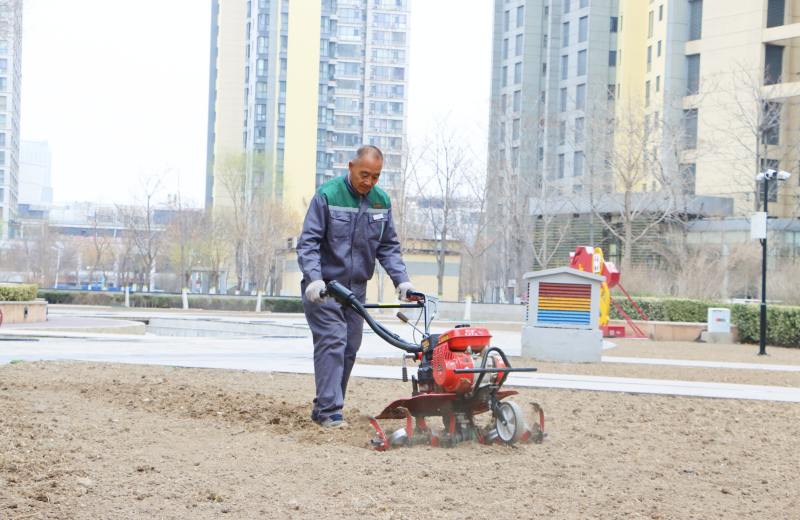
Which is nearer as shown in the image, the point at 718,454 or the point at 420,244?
the point at 718,454

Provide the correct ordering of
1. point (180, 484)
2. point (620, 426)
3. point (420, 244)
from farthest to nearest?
1. point (420, 244)
2. point (620, 426)
3. point (180, 484)

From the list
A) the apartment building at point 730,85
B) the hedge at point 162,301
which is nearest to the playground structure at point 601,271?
the hedge at point 162,301

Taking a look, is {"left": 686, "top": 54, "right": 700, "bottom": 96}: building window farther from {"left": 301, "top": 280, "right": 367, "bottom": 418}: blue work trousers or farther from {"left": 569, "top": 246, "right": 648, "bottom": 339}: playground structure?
{"left": 301, "top": 280, "right": 367, "bottom": 418}: blue work trousers

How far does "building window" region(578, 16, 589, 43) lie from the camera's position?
6412 cm

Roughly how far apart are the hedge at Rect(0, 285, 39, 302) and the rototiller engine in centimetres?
1657

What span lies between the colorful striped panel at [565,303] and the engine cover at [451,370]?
292 inches

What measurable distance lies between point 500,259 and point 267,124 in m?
37.5

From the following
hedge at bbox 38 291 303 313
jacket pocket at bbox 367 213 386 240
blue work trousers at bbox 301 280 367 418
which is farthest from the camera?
hedge at bbox 38 291 303 313

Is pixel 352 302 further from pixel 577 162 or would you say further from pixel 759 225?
pixel 577 162

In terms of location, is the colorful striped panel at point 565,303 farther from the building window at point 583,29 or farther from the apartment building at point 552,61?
the building window at point 583,29

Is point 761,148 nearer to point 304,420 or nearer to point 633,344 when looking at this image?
point 633,344

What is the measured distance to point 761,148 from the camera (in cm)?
4419

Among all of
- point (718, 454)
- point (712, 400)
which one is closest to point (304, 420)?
point (718, 454)

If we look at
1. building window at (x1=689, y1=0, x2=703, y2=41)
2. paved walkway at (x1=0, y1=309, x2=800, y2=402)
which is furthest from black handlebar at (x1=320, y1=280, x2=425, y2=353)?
building window at (x1=689, y1=0, x2=703, y2=41)
